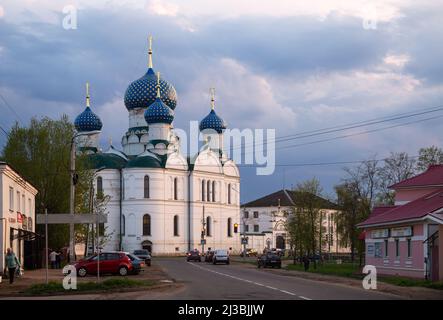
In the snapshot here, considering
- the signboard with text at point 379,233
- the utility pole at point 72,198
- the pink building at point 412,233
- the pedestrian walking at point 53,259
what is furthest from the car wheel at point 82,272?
the signboard with text at point 379,233

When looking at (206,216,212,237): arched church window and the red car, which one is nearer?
the red car

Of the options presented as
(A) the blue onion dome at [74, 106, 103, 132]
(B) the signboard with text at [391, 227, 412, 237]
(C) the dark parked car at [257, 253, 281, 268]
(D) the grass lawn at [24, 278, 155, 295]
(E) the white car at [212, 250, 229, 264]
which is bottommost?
(E) the white car at [212, 250, 229, 264]

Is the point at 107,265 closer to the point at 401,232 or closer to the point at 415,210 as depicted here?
the point at 401,232

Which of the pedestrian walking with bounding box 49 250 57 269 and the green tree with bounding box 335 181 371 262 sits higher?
the green tree with bounding box 335 181 371 262

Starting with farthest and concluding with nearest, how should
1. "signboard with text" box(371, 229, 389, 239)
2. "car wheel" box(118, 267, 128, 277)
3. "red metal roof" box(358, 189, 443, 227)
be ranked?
"signboard with text" box(371, 229, 389, 239)
"car wheel" box(118, 267, 128, 277)
"red metal roof" box(358, 189, 443, 227)

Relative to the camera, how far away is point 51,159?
55469mm

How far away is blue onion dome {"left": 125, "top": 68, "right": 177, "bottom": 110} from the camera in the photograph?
105 metres

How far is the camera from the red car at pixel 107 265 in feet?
134

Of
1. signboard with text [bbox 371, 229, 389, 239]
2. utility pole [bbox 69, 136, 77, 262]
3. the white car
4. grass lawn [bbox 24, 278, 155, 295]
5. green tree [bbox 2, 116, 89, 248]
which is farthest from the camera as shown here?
the white car

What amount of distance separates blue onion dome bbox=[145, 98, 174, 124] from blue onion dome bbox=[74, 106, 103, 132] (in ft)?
25.9

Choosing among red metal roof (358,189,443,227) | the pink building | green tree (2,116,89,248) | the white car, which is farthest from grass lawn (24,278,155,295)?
the white car

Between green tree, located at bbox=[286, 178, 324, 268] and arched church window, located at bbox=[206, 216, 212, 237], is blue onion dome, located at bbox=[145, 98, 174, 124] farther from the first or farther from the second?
green tree, located at bbox=[286, 178, 324, 268]
